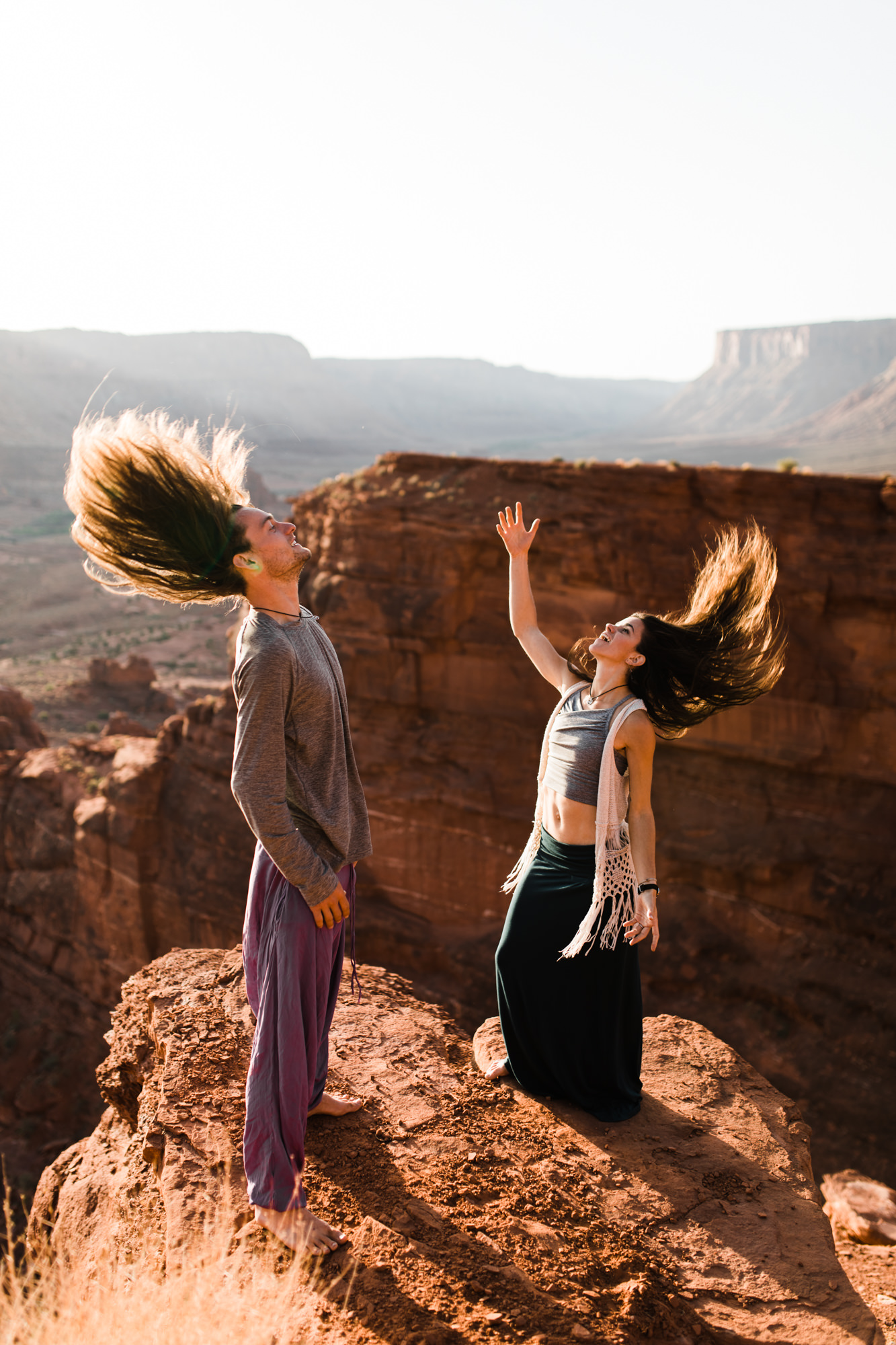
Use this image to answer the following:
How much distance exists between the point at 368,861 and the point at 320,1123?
1044 cm

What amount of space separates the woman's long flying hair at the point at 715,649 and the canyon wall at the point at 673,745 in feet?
28.3

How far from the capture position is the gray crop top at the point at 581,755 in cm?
309

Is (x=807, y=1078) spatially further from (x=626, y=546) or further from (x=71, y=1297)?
(x=71, y=1297)

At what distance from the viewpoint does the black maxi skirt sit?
320 centimetres

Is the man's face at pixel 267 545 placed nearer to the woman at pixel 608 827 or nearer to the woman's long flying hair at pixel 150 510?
the woman's long flying hair at pixel 150 510

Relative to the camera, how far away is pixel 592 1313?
234 centimetres

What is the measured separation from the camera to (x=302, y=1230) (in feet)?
7.93

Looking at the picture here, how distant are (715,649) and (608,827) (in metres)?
0.75

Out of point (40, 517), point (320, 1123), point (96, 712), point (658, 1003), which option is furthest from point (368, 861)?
point (40, 517)

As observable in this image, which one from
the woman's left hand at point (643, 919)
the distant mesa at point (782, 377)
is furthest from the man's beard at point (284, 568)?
the distant mesa at point (782, 377)

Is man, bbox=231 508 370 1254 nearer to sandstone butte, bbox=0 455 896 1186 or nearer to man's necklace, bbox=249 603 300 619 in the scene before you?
man's necklace, bbox=249 603 300 619

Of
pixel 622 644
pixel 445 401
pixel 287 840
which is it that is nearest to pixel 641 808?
pixel 622 644

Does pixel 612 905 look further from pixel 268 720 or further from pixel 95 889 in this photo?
pixel 95 889

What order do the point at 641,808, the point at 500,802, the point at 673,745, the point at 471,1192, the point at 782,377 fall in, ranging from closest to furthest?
the point at 471,1192 → the point at 641,808 → the point at 673,745 → the point at 500,802 → the point at 782,377
